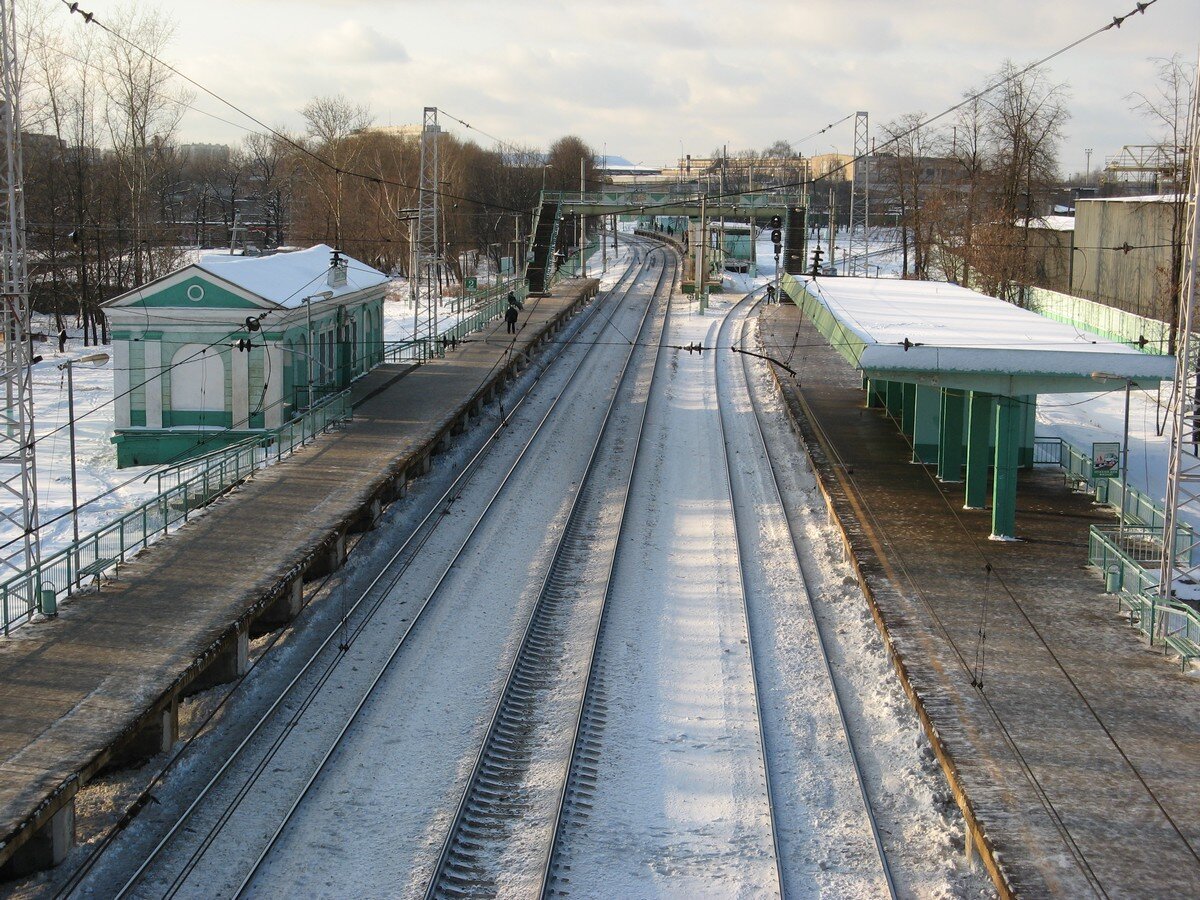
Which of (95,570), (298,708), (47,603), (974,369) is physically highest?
(974,369)

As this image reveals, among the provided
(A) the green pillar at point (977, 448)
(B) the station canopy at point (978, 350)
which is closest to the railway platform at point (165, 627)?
(B) the station canopy at point (978, 350)

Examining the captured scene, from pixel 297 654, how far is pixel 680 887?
6.06 meters

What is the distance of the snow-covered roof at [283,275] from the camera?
78.8ft

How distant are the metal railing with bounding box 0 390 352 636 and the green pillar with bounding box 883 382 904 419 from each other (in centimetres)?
1175

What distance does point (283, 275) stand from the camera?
2623 cm

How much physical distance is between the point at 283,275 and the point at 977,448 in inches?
596

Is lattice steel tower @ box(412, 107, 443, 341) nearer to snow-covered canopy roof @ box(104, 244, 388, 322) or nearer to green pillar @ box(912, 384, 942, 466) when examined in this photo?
snow-covered canopy roof @ box(104, 244, 388, 322)

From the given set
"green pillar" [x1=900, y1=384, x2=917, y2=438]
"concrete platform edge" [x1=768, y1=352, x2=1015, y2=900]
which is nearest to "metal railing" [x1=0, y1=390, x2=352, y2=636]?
"concrete platform edge" [x1=768, y1=352, x2=1015, y2=900]

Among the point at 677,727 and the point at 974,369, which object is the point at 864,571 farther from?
the point at 677,727

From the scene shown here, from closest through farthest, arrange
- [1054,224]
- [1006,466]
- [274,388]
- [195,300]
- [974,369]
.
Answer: [974,369] < [1006,466] < [195,300] < [274,388] < [1054,224]

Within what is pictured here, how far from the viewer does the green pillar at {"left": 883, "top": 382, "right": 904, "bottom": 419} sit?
84.7 ft

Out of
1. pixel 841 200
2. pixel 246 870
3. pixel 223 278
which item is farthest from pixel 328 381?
pixel 841 200

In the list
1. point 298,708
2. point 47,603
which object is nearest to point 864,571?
point 298,708

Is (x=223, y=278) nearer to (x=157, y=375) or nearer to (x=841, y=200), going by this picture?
(x=157, y=375)
